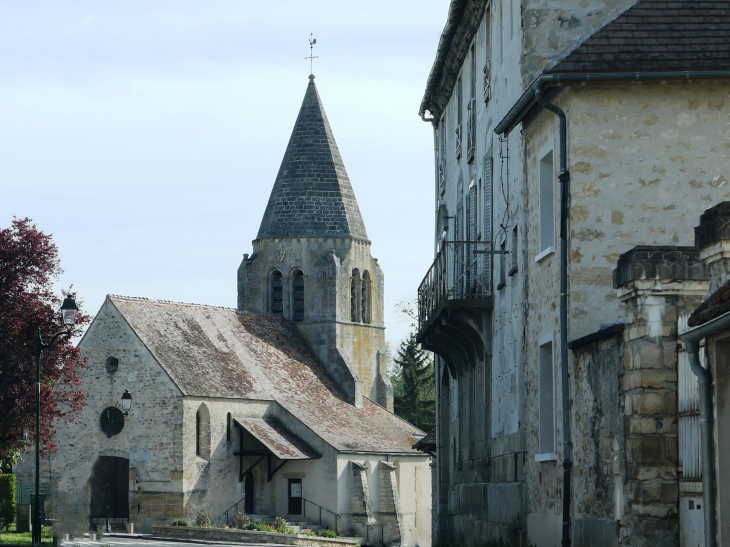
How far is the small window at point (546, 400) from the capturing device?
1747 centimetres

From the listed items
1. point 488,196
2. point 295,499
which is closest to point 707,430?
point 488,196

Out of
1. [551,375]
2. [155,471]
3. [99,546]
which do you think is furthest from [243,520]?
[551,375]

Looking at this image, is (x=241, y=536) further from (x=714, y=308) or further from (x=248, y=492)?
(x=714, y=308)

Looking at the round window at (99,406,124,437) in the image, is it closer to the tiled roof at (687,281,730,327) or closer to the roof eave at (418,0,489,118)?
the roof eave at (418,0,489,118)

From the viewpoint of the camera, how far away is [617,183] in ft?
53.7

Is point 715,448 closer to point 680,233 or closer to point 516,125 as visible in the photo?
point 680,233

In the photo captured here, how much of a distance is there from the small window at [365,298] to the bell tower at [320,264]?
0.16 ft

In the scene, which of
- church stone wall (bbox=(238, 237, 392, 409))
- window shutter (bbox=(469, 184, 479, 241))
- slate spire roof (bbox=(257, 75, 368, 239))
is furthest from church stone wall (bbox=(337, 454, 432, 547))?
window shutter (bbox=(469, 184, 479, 241))

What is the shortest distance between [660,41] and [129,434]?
1426 inches

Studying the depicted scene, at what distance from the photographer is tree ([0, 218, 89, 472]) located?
34.3 metres

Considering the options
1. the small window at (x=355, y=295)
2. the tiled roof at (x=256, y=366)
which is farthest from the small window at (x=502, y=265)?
the small window at (x=355, y=295)

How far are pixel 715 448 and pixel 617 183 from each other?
6.11 m

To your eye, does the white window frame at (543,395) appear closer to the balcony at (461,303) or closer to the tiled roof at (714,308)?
the balcony at (461,303)

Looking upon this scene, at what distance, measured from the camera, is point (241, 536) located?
4416 cm
